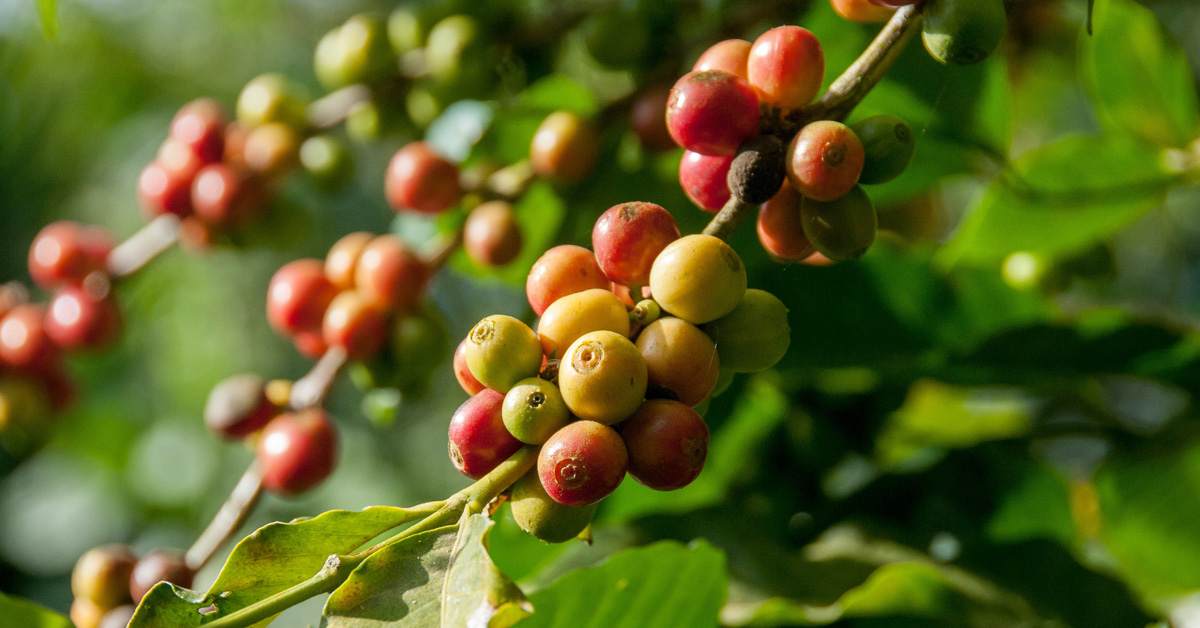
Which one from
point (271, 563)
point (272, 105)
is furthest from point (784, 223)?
point (272, 105)

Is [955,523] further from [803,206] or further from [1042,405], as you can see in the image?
[803,206]

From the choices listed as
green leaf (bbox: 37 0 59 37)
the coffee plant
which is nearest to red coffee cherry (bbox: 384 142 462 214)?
the coffee plant

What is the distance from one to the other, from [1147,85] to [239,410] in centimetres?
73

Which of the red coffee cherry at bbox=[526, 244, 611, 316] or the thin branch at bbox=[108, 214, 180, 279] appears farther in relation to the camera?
the thin branch at bbox=[108, 214, 180, 279]

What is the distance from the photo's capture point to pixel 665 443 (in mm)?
308

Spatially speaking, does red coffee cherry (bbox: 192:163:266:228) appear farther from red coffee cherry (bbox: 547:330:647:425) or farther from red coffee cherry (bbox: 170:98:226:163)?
red coffee cherry (bbox: 547:330:647:425)

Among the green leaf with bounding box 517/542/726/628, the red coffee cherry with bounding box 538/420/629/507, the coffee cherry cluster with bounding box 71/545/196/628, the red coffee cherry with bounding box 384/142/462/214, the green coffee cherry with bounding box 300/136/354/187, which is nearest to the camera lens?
the red coffee cherry with bounding box 538/420/629/507

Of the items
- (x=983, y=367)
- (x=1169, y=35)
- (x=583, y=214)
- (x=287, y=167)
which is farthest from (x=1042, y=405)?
(x=287, y=167)

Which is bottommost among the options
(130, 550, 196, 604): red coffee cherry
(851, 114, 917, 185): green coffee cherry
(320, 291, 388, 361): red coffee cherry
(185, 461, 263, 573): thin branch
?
(185, 461, 263, 573): thin branch

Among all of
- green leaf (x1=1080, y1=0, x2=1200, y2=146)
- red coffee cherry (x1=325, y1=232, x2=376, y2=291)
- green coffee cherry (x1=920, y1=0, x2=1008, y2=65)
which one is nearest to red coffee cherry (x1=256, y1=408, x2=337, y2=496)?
red coffee cherry (x1=325, y1=232, x2=376, y2=291)

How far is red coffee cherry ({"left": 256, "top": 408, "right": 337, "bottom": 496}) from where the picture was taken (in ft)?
1.96

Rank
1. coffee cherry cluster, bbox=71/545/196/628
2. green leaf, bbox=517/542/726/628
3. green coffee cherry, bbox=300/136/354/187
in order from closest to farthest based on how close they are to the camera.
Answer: green leaf, bbox=517/542/726/628 < coffee cherry cluster, bbox=71/545/196/628 < green coffee cherry, bbox=300/136/354/187

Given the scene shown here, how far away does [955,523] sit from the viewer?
2.22 ft

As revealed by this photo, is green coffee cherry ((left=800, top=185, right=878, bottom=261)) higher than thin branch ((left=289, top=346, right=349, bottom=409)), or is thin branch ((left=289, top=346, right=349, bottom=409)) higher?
green coffee cherry ((left=800, top=185, right=878, bottom=261))
